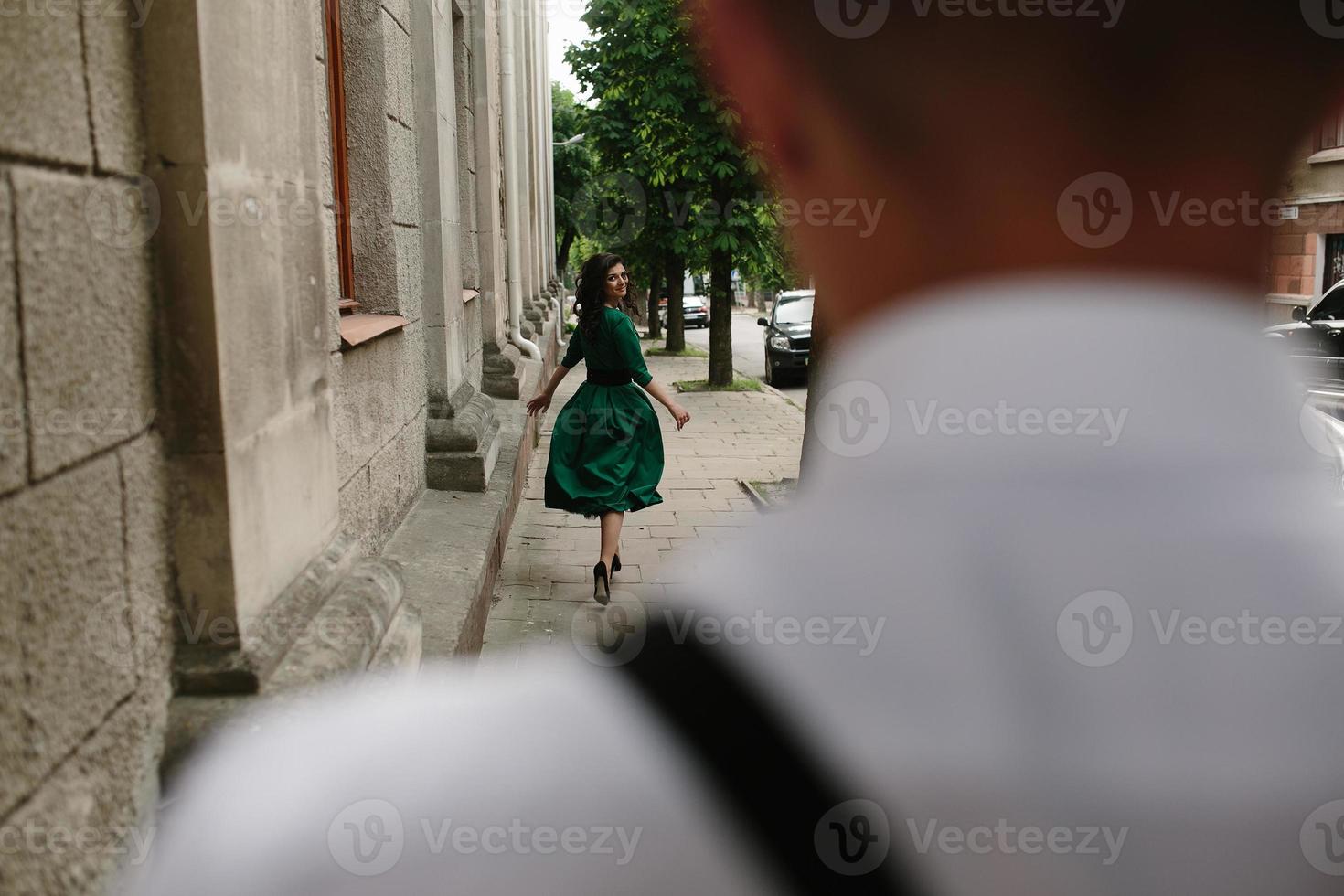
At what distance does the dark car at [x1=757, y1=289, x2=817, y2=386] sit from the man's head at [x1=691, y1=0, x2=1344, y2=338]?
784 inches

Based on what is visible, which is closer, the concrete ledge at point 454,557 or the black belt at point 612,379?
the concrete ledge at point 454,557

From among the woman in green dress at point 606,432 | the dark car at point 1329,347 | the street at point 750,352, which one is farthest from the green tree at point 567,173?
the woman in green dress at point 606,432

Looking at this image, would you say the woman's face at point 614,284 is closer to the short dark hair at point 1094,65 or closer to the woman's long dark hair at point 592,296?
the woman's long dark hair at point 592,296

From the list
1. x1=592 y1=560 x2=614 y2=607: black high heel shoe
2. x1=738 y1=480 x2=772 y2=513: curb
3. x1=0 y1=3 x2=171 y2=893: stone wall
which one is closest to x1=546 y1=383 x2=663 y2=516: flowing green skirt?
x1=592 y1=560 x2=614 y2=607: black high heel shoe

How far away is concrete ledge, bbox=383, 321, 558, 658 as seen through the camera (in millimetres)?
4102

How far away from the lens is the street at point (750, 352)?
20.8 metres

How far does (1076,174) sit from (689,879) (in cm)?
55

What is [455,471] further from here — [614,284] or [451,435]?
[614,284]

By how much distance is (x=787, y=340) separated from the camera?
21188 mm

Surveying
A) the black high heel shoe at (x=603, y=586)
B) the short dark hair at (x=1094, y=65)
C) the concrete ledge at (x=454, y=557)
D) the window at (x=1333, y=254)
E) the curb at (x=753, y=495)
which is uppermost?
the short dark hair at (x=1094, y=65)

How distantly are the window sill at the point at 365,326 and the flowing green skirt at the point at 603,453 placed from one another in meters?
1.21

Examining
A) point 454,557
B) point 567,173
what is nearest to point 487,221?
point 454,557

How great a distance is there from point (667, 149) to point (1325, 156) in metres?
14.4

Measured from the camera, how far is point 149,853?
1.79 m
